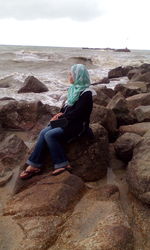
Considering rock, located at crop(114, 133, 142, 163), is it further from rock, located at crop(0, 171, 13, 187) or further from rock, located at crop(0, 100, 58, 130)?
rock, located at crop(0, 100, 58, 130)

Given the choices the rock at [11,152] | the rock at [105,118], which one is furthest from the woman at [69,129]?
the rock at [105,118]

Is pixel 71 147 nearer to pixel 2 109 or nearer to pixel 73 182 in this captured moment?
pixel 73 182

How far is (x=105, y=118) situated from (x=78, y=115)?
1077mm

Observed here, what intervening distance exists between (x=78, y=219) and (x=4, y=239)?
69 cm

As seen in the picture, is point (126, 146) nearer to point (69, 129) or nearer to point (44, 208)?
point (69, 129)

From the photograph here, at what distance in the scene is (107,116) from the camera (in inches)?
188

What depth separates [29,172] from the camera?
12.0 ft

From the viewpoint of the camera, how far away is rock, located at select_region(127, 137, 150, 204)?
10.2 ft

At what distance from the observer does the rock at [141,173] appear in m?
3.10

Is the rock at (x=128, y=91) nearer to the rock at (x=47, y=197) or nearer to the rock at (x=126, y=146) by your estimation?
the rock at (x=126, y=146)

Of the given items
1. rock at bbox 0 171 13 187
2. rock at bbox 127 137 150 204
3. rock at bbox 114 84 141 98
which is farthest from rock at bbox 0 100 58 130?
rock at bbox 114 84 141 98

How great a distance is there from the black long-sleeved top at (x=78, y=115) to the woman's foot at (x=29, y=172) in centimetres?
58

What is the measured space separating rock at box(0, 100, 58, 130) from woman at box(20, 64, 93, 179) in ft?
6.53

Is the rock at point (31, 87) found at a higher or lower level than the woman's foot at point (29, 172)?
lower
